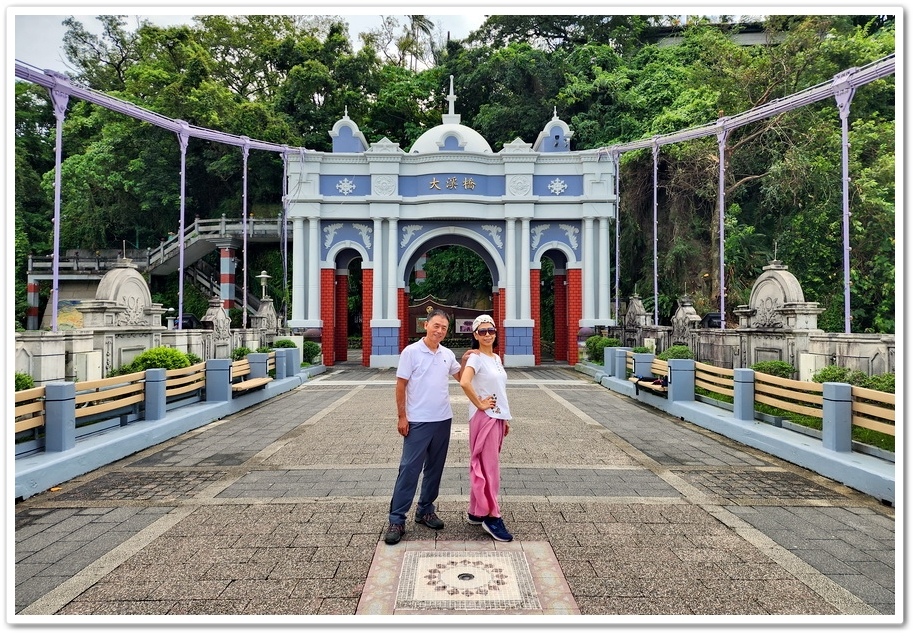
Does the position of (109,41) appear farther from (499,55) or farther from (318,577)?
(318,577)

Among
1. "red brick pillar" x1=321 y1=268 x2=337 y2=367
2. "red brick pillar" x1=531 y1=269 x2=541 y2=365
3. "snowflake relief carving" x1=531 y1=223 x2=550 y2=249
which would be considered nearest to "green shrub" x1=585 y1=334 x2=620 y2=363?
"red brick pillar" x1=531 y1=269 x2=541 y2=365

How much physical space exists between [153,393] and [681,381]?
28.8 ft

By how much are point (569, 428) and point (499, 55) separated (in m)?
25.5

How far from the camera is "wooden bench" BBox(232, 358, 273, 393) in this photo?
10609 millimetres

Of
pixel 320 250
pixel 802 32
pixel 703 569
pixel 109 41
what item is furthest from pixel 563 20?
pixel 703 569

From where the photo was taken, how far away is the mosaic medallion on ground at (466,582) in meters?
3.24

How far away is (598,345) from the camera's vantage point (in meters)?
18.4

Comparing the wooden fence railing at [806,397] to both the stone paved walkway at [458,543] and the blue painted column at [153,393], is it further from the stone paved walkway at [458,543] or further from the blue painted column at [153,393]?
the blue painted column at [153,393]

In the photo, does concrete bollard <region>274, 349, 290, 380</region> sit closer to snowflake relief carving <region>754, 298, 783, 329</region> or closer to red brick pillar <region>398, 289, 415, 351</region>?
red brick pillar <region>398, 289, 415, 351</region>

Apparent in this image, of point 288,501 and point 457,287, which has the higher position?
point 457,287

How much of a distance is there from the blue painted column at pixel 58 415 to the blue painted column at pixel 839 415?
27.1 ft

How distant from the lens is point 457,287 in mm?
33531
